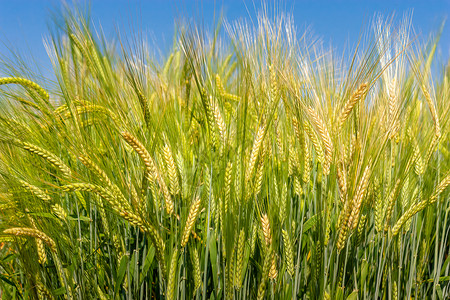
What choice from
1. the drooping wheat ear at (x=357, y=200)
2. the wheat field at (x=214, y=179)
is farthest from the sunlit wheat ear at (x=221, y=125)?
the drooping wheat ear at (x=357, y=200)

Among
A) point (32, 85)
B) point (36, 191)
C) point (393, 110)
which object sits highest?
point (32, 85)

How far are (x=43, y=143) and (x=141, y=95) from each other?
0.45 m

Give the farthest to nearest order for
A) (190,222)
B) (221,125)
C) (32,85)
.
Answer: (32,85), (221,125), (190,222)

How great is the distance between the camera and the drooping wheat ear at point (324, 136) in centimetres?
106

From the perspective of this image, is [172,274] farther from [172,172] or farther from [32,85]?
[32,85]

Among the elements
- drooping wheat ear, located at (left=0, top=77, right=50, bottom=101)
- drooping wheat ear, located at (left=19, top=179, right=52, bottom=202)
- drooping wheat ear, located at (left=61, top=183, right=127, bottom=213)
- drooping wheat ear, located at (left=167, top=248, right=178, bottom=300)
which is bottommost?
drooping wheat ear, located at (left=167, top=248, right=178, bottom=300)

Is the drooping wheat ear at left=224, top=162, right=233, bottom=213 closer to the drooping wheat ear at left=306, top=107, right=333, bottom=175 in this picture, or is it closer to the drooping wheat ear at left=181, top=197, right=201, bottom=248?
the drooping wheat ear at left=181, top=197, right=201, bottom=248

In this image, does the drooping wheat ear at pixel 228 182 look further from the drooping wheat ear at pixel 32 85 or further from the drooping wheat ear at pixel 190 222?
the drooping wheat ear at pixel 32 85

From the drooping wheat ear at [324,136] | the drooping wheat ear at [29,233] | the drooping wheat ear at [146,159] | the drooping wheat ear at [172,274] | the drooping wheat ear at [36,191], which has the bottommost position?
the drooping wheat ear at [172,274]

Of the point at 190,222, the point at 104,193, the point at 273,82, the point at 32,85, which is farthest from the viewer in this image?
the point at 32,85

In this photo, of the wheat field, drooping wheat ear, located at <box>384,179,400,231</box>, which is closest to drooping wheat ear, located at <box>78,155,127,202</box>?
the wheat field

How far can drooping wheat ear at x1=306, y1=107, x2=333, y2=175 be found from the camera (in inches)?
41.6

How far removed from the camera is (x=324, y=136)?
1.07 metres

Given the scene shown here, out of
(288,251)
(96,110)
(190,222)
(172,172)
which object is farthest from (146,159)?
(288,251)
